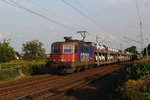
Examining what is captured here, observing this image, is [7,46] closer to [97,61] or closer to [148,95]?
[97,61]

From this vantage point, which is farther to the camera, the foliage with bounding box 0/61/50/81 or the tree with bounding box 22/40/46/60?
the tree with bounding box 22/40/46/60

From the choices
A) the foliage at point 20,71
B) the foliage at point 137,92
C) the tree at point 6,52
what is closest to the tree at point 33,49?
the tree at point 6,52

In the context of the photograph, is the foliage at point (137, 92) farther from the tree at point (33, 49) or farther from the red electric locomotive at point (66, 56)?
the tree at point (33, 49)

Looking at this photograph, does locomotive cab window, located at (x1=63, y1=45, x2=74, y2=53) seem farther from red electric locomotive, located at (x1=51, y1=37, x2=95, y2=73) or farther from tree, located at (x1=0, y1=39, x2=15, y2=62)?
tree, located at (x1=0, y1=39, x2=15, y2=62)

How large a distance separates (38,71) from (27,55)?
181 ft

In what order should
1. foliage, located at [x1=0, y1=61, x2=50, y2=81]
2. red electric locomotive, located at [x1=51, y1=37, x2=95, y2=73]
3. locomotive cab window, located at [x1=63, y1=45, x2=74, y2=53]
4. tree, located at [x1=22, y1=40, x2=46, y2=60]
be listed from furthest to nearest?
tree, located at [x1=22, y1=40, x2=46, y2=60]
locomotive cab window, located at [x1=63, y1=45, x2=74, y2=53]
red electric locomotive, located at [x1=51, y1=37, x2=95, y2=73]
foliage, located at [x1=0, y1=61, x2=50, y2=81]

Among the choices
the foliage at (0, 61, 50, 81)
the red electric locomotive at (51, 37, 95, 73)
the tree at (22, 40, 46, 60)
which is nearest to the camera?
the foliage at (0, 61, 50, 81)

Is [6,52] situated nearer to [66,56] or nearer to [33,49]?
[33,49]

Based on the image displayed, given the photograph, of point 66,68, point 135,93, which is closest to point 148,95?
point 135,93

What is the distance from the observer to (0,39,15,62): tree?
59312mm

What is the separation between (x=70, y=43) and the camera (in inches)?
830

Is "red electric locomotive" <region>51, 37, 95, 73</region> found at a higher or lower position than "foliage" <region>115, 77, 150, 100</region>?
higher

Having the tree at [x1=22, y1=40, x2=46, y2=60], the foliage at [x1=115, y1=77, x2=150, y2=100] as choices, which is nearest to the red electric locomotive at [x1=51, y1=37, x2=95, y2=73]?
the foliage at [x1=115, y1=77, x2=150, y2=100]

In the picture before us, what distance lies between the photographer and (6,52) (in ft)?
201
